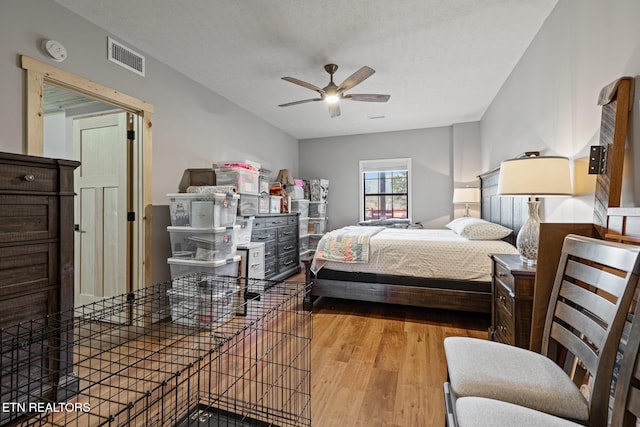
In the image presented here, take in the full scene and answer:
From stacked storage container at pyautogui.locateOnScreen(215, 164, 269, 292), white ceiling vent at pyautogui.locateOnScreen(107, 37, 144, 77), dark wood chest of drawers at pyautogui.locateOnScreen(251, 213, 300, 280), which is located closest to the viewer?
white ceiling vent at pyautogui.locateOnScreen(107, 37, 144, 77)

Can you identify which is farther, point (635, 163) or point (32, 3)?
point (32, 3)

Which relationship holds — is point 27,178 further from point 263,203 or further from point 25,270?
point 263,203

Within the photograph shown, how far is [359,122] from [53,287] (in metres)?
4.62

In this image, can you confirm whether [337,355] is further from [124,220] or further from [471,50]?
[471,50]

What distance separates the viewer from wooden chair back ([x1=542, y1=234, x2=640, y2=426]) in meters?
0.98

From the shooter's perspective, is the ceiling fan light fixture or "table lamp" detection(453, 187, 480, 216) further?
"table lamp" detection(453, 187, 480, 216)

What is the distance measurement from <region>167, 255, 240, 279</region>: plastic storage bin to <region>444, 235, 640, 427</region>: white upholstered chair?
2135 mm

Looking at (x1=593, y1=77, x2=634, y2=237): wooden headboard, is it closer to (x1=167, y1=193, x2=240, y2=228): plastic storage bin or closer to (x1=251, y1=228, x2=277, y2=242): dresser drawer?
(x1=167, y1=193, x2=240, y2=228): plastic storage bin

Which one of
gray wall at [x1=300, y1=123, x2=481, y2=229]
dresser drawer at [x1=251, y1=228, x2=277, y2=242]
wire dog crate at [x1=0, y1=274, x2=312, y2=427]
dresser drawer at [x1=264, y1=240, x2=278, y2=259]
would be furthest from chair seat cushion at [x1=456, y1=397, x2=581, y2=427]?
gray wall at [x1=300, y1=123, x2=481, y2=229]

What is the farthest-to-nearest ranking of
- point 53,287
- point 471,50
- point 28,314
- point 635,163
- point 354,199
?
1. point 354,199
2. point 471,50
3. point 53,287
4. point 28,314
5. point 635,163

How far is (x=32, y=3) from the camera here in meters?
2.06

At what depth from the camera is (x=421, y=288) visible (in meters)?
3.01

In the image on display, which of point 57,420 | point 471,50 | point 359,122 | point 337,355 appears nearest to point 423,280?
point 337,355

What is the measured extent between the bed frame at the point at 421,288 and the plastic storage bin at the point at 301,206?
2173 millimetres
